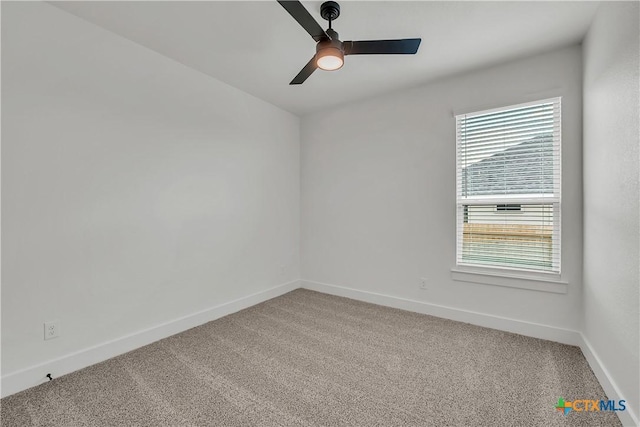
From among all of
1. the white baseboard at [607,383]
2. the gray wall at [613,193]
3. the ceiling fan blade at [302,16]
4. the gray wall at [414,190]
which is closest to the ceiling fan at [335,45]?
the ceiling fan blade at [302,16]

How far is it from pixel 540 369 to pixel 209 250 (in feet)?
9.94

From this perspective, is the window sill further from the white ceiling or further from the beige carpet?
the white ceiling

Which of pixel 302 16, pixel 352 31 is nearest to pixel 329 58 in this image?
pixel 302 16

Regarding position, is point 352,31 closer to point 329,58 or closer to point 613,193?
point 329,58

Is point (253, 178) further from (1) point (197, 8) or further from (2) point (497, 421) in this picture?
(2) point (497, 421)

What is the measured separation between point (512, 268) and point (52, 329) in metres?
3.78

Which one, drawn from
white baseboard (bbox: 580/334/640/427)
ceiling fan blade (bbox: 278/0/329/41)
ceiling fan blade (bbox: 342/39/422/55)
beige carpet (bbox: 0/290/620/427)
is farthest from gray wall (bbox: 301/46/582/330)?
ceiling fan blade (bbox: 278/0/329/41)

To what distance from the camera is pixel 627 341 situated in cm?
152

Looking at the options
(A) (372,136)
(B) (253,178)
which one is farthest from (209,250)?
(A) (372,136)

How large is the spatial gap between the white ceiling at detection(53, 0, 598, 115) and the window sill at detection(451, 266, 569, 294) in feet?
6.56

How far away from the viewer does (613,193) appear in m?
Result: 1.74

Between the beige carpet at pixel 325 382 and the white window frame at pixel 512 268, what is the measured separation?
48 centimetres

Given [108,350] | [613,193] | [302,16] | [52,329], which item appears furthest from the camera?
[108,350]

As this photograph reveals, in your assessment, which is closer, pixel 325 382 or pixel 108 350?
pixel 325 382
